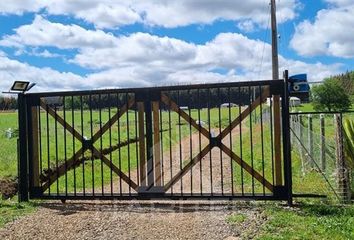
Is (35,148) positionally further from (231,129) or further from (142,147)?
(231,129)

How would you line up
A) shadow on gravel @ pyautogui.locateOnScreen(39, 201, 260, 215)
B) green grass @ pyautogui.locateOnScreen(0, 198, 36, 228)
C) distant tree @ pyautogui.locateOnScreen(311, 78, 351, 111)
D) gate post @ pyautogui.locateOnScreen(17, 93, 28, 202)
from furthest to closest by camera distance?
1. distant tree @ pyautogui.locateOnScreen(311, 78, 351, 111)
2. gate post @ pyautogui.locateOnScreen(17, 93, 28, 202)
3. shadow on gravel @ pyautogui.locateOnScreen(39, 201, 260, 215)
4. green grass @ pyautogui.locateOnScreen(0, 198, 36, 228)

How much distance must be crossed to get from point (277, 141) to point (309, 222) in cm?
162

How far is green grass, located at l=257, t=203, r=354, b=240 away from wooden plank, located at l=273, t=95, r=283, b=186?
1.73 ft

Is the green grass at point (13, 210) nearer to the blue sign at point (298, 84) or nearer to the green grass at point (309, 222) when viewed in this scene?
the green grass at point (309, 222)

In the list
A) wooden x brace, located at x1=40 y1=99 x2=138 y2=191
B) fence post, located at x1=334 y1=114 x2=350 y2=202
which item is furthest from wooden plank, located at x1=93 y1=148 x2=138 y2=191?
fence post, located at x1=334 y1=114 x2=350 y2=202

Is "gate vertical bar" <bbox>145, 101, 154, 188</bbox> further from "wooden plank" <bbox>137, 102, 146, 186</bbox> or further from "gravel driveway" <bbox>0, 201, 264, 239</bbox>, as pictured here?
"gravel driveway" <bbox>0, 201, 264, 239</bbox>

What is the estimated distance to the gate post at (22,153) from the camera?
878 centimetres

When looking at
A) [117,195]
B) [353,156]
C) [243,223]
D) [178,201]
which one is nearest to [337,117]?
[353,156]

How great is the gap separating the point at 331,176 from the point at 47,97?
17.3 ft

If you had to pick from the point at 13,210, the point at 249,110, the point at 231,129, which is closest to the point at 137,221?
the point at 231,129

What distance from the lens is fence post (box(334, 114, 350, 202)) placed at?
7.57 meters

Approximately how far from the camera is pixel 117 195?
8320mm

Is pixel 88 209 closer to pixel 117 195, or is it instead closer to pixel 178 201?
pixel 117 195

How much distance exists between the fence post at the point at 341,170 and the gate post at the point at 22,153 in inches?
217
